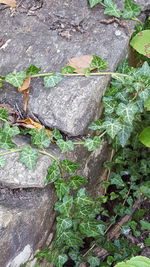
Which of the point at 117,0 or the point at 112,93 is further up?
the point at 117,0

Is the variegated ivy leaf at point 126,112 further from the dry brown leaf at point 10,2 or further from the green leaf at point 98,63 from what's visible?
the dry brown leaf at point 10,2

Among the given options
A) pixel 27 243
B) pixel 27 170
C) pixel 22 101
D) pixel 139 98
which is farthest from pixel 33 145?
pixel 139 98

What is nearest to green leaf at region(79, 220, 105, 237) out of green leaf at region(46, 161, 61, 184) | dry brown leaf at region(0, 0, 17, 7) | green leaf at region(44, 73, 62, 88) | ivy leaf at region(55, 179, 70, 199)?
ivy leaf at region(55, 179, 70, 199)

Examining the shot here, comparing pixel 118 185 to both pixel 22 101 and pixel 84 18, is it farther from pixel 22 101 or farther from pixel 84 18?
pixel 84 18

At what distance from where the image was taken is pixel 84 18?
84.7 inches

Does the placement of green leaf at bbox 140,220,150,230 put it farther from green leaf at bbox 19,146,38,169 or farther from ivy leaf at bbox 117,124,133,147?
green leaf at bbox 19,146,38,169

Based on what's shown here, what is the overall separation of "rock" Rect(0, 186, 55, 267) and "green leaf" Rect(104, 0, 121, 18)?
100 centimetres

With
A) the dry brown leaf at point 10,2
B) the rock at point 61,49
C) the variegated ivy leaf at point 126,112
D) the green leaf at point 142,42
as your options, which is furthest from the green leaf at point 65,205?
the dry brown leaf at point 10,2

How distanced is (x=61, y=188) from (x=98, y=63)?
0.64 metres

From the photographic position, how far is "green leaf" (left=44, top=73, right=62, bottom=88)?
1.90m

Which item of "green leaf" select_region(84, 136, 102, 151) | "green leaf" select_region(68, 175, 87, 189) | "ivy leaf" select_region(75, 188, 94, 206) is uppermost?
"green leaf" select_region(84, 136, 102, 151)

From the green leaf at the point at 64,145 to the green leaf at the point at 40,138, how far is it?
1.9 inches

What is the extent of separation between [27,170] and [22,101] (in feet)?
1.26

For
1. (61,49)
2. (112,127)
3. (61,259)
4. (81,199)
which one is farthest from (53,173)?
(61,49)
